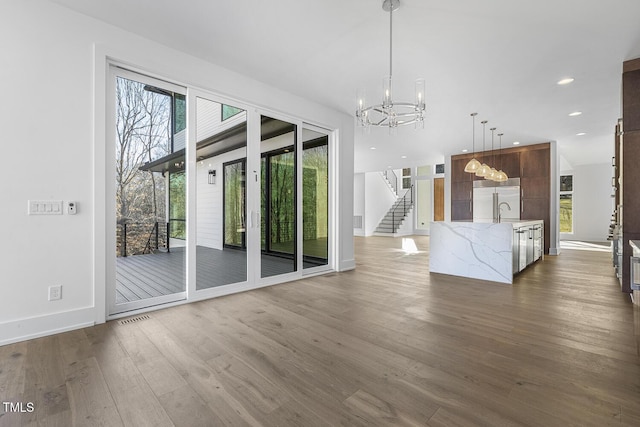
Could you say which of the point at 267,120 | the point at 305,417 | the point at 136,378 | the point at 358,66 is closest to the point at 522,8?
the point at 358,66

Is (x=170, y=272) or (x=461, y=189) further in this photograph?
(x=461, y=189)

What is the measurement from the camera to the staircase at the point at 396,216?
13.3 meters

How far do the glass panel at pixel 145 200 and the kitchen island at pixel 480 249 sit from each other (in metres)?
4.15

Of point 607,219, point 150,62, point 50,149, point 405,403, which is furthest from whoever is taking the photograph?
point 607,219

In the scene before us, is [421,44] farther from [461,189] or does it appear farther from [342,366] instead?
[461,189]

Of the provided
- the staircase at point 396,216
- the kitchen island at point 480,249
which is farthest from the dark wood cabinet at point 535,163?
the staircase at point 396,216

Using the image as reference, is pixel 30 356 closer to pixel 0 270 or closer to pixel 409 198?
pixel 0 270

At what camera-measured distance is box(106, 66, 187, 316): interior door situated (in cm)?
313

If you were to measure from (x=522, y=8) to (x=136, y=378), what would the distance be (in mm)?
4337

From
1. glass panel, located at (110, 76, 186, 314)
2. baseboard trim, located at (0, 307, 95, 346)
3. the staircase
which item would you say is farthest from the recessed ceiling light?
the staircase

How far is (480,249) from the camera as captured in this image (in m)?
4.84

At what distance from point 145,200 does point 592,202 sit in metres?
Answer: 14.0

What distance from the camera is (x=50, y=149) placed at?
2.70 m

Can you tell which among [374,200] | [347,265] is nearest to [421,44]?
[347,265]
